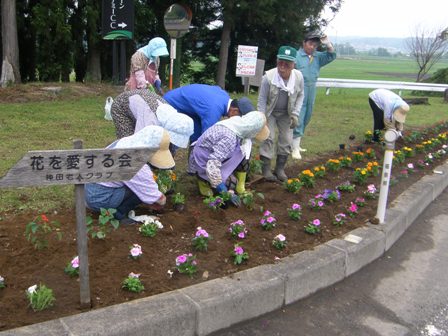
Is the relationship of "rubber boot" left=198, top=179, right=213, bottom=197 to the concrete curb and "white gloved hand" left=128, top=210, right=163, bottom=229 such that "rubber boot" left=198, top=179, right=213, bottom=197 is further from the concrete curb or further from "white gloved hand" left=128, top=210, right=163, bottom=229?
the concrete curb

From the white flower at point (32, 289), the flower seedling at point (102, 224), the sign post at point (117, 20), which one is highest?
the sign post at point (117, 20)

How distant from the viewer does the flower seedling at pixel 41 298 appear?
2.50 meters

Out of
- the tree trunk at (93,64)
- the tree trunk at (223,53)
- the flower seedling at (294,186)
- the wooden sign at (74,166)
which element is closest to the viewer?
the wooden sign at (74,166)

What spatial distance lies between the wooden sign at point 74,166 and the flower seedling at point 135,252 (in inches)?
29.5

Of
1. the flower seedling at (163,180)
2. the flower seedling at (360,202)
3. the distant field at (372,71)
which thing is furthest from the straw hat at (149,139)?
the distant field at (372,71)

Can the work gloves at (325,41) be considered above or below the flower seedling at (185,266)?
above

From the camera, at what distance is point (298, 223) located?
414 cm

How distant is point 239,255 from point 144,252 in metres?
0.66

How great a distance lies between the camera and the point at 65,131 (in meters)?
7.20

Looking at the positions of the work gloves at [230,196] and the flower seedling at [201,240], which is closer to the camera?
the flower seedling at [201,240]

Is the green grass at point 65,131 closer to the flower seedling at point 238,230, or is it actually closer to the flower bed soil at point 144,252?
the flower bed soil at point 144,252

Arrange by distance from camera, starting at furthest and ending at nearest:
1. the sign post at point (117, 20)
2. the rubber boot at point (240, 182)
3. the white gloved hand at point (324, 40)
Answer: the sign post at point (117, 20), the white gloved hand at point (324, 40), the rubber boot at point (240, 182)

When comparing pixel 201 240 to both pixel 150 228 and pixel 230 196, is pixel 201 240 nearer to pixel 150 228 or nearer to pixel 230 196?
pixel 150 228

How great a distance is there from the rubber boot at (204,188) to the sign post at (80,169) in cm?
200
